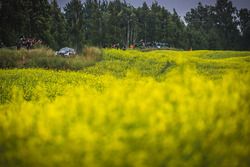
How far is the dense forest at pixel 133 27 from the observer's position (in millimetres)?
38000

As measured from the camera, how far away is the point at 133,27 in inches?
2435

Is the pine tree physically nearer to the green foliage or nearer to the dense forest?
the dense forest

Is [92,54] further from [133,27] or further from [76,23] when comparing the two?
[133,27]

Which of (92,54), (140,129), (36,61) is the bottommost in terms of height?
(36,61)

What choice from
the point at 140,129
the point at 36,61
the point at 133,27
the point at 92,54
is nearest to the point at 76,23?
the point at 133,27

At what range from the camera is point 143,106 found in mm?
4398

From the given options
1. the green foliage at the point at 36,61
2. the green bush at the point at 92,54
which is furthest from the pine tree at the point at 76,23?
the green foliage at the point at 36,61

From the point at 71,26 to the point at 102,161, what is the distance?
44.1m

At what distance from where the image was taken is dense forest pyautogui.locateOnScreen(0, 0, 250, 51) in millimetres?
38000

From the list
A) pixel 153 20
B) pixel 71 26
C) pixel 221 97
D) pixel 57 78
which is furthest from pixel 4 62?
pixel 153 20

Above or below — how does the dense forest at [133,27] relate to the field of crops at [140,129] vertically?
above

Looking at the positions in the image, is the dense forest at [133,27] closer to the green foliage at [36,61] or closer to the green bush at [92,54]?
the green bush at [92,54]

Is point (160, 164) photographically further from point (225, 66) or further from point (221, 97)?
point (225, 66)

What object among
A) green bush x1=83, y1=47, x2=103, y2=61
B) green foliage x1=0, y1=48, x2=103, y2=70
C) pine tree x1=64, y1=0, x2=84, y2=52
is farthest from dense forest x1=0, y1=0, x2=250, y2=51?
green foliage x1=0, y1=48, x2=103, y2=70
